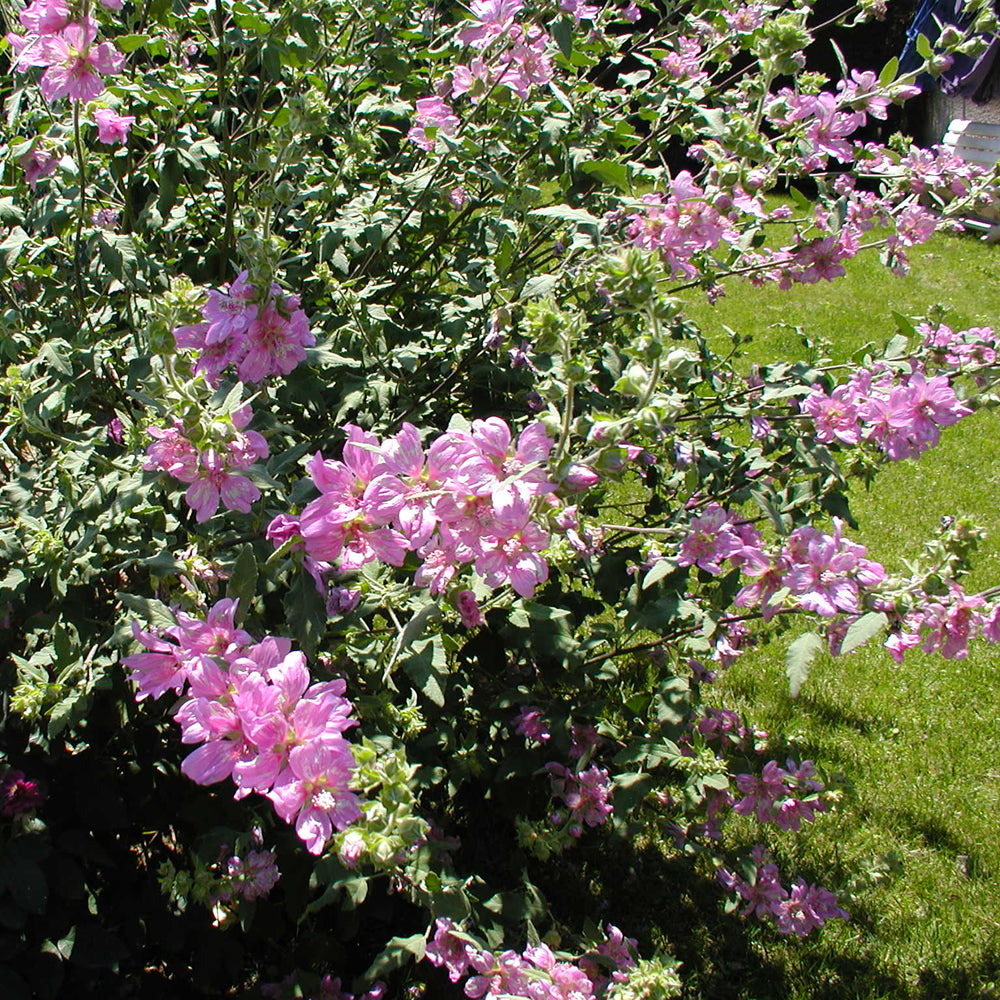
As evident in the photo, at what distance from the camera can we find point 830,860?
2.89 metres

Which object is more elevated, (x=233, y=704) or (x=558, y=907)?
(x=233, y=704)

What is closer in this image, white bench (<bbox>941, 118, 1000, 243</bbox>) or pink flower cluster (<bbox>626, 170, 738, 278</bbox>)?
pink flower cluster (<bbox>626, 170, 738, 278</bbox>)

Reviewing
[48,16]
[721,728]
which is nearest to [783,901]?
[721,728]

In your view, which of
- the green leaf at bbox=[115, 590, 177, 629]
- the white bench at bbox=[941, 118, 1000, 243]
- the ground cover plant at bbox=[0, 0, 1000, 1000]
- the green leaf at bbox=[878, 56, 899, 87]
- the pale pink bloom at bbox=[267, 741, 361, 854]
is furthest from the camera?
the white bench at bbox=[941, 118, 1000, 243]

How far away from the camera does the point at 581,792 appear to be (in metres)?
2.28

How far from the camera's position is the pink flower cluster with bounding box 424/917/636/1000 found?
1.58 m

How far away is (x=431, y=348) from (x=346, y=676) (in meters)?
0.90

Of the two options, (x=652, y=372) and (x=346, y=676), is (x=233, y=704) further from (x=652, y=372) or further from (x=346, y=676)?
(x=652, y=372)

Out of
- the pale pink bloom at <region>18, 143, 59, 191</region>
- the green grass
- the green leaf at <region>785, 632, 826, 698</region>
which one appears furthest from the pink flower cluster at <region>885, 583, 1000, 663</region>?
the pale pink bloom at <region>18, 143, 59, 191</region>

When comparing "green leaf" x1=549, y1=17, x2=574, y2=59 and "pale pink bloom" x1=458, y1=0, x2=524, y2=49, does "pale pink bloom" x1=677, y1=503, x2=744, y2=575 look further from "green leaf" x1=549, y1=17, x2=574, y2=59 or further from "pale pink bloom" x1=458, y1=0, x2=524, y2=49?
"pale pink bloom" x1=458, y1=0, x2=524, y2=49

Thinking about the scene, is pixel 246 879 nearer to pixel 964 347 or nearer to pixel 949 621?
pixel 949 621

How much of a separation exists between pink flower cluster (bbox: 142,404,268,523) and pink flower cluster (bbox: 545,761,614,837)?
1189mm

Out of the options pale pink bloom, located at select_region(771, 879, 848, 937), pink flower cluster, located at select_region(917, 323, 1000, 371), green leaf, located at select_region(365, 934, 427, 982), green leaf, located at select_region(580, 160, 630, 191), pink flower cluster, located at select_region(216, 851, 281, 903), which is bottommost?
pale pink bloom, located at select_region(771, 879, 848, 937)

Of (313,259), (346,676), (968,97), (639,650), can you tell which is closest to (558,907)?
(639,650)
